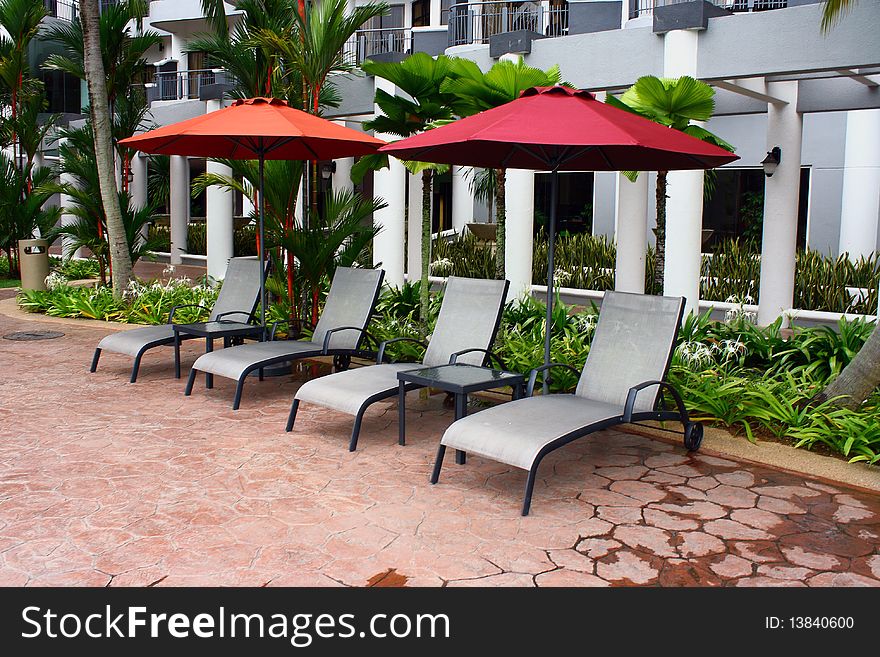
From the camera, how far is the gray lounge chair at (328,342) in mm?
7859

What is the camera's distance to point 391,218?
13.0 m

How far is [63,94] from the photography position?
36688mm

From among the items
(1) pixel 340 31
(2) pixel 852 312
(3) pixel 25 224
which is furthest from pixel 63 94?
(2) pixel 852 312

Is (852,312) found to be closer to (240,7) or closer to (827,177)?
(827,177)

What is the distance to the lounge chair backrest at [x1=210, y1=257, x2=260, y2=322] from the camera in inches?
388

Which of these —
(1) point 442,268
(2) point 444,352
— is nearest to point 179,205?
(1) point 442,268

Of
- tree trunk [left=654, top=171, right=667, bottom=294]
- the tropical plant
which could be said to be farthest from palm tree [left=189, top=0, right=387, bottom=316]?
tree trunk [left=654, top=171, right=667, bottom=294]

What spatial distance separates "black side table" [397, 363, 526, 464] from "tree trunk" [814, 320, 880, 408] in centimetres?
253

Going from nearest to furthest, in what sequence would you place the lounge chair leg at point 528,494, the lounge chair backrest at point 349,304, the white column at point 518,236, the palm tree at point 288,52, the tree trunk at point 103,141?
the lounge chair leg at point 528,494, the lounge chair backrest at point 349,304, the palm tree at point 288,52, the white column at point 518,236, the tree trunk at point 103,141

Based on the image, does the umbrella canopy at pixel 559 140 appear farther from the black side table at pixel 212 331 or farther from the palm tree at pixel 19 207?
the palm tree at pixel 19 207

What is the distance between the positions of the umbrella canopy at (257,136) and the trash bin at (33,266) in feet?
28.1

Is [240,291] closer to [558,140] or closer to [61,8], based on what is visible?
[558,140]

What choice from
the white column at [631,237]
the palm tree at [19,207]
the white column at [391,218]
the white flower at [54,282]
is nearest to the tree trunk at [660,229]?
the white column at [631,237]

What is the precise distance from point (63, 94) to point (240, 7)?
1082 inches
